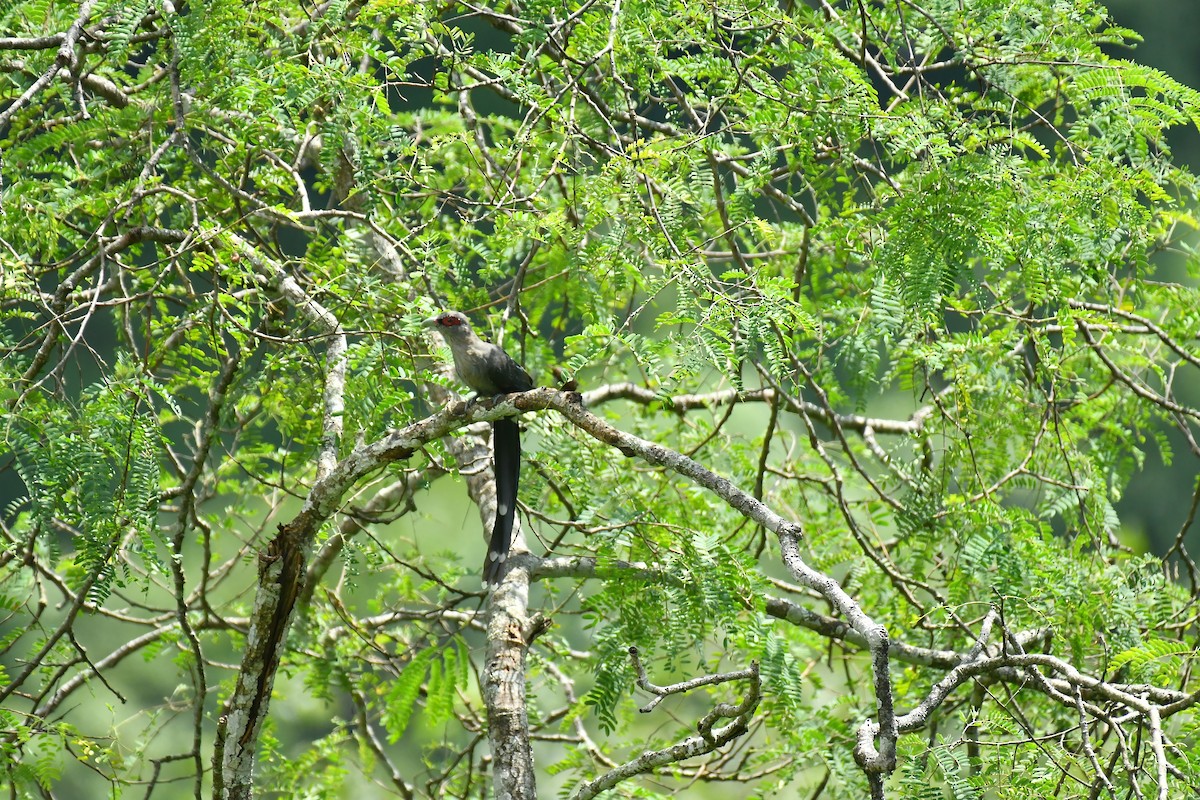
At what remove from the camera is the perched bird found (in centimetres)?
388

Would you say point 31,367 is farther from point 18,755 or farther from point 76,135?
point 18,755

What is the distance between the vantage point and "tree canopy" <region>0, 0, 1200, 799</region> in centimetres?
312

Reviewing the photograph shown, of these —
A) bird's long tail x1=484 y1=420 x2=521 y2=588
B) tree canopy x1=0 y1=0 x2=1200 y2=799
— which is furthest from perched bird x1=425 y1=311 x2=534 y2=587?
tree canopy x1=0 y1=0 x2=1200 y2=799

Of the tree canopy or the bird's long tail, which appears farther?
the bird's long tail

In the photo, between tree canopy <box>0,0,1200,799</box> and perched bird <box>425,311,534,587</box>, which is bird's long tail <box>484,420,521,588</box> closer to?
perched bird <box>425,311,534,587</box>

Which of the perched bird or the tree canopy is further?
the perched bird

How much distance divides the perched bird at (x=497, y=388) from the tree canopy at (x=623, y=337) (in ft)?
0.43

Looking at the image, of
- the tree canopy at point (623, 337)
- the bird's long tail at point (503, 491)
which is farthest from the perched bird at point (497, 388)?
the tree canopy at point (623, 337)

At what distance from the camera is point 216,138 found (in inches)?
159

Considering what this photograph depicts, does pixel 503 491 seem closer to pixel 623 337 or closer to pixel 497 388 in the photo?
pixel 497 388

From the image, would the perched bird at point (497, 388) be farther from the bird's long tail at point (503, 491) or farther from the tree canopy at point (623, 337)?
the tree canopy at point (623, 337)

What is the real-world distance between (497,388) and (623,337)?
3.58 ft

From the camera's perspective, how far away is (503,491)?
388 cm

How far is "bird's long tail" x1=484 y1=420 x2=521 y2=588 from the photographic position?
3875 mm
